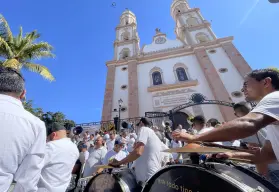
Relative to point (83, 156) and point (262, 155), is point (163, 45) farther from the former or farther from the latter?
point (262, 155)

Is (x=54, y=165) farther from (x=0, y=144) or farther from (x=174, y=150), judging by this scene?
(x=174, y=150)

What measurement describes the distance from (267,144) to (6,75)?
2.52 metres

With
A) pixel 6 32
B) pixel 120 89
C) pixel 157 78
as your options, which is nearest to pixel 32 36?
pixel 6 32

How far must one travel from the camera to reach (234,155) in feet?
5.13

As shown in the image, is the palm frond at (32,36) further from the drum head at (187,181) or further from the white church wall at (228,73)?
the white church wall at (228,73)

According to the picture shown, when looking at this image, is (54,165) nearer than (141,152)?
Yes

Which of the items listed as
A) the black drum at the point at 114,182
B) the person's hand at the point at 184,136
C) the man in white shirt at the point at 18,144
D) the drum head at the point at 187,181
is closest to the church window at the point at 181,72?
the black drum at the point at 114,182

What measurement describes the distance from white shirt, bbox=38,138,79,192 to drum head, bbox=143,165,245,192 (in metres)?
1.03

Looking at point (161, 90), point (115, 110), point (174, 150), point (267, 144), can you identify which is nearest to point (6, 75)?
point (174, 150)

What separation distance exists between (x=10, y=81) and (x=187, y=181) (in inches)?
67.0

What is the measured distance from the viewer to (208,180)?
1223mm

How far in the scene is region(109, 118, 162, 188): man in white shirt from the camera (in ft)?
8.49

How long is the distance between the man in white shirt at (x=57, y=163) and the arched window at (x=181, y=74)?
16.5 meters

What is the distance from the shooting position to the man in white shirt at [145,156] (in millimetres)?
2588
